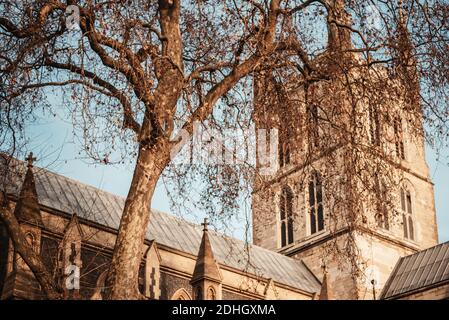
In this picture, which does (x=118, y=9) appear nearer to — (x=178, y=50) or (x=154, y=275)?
(x=178, y=50)

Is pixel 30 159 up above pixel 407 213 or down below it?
below

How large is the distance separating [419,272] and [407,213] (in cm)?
428

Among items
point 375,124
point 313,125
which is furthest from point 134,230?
point 375,124

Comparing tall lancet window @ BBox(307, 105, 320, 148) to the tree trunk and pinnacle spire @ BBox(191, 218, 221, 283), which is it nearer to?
the tree trunk

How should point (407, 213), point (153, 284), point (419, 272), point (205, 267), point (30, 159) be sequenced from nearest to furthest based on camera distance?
point (30, 159), point (205, 267), point (153, 284), point (419, 272), point (407, 213)

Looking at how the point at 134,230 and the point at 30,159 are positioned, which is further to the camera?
the point at 30,159

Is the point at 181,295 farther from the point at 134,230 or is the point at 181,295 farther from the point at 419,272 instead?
the point at 134,230

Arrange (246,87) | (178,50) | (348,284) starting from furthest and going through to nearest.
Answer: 1. (348,284)
2. (246,87)
3. (178,50)

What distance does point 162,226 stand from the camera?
86.3ft

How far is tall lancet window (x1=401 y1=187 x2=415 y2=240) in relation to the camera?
33594mm

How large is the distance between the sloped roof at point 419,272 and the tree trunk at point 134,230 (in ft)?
73.5
